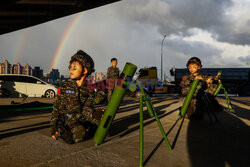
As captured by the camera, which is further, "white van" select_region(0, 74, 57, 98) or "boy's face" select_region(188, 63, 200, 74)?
"white van" select_region(0, 74, 57, 98)

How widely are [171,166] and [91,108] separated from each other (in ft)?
4.62

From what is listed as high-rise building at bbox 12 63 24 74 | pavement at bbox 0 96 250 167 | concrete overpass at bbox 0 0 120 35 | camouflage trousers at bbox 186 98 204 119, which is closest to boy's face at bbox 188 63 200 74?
camouflage trousers at bbox 186 98 204 119

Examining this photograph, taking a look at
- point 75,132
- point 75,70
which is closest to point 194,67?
point 75,70

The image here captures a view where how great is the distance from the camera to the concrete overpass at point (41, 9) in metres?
4.83

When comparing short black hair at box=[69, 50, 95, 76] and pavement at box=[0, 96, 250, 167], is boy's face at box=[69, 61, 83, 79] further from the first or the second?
pavement at box=[0, 96, 250, 167]

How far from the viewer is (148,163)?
1801 millimetres

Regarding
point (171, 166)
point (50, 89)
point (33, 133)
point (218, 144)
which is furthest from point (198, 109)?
point (50, 89)

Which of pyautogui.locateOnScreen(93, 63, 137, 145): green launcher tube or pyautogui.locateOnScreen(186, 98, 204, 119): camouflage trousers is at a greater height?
pyautogui.locateOnScreen(93, 63, 137, 145): green launcher tube

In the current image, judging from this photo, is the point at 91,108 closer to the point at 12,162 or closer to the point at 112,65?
the point at 12,162

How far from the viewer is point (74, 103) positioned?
2467 millimetres

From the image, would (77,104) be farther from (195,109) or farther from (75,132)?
(195,109)

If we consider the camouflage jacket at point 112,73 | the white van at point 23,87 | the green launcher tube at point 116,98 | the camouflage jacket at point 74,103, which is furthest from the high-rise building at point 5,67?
the green launcher tube at point 116,98

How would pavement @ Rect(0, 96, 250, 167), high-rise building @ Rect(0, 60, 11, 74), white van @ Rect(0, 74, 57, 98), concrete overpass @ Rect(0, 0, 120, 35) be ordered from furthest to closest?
high-rise building @ Rect(0, 60, 11, 74), white van @ Rect(0, 74, 57, 98), concrete overpass @ Rect(0, 0, 120, 35), pavement @ Rect(0, 96, 250, 167)

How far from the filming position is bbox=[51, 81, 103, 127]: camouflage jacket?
2.43 meters
